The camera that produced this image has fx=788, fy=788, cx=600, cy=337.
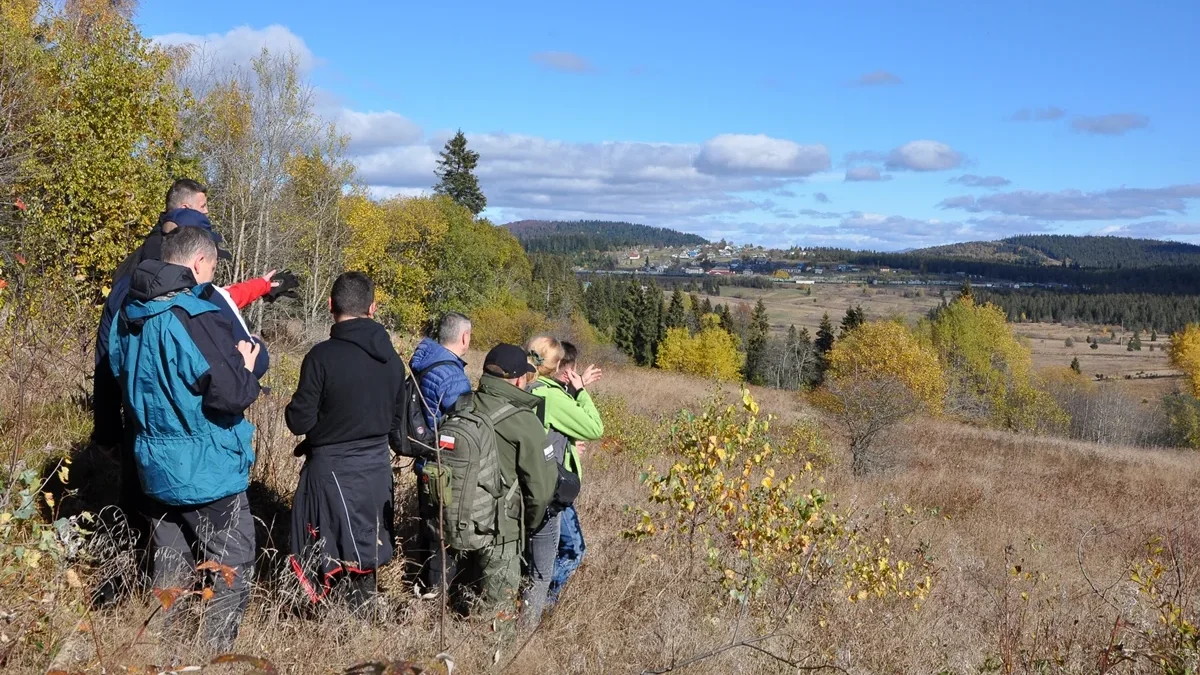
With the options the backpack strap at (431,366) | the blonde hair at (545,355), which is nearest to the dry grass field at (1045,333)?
the blonde hair at (545,355)

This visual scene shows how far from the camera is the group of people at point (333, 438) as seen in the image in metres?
2.92

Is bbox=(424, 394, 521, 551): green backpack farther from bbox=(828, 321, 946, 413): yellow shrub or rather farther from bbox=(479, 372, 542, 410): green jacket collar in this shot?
bbox=(828, 321, 946, 413): yellow shrub

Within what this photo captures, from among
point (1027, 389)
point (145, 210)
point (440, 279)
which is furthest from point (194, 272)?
point (1027, 389)

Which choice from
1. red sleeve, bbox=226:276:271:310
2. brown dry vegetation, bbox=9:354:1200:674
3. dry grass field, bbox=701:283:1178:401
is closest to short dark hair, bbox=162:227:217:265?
red sleeve, bbox=226:276:271:310

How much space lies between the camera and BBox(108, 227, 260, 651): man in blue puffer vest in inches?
114

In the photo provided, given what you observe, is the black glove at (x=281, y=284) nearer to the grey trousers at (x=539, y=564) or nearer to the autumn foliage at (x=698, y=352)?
the grey trousers at (x=539, y=564)

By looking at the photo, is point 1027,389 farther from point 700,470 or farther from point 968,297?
point 700,470

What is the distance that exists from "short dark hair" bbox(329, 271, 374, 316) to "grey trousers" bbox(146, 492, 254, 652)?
889 mm

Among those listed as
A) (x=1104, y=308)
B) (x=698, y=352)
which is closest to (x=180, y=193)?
(x=698, y=352)

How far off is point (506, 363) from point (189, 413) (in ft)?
4.11

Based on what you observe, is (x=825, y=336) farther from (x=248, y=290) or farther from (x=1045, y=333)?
(x=1045, y=333)

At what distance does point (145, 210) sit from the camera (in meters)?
13.5

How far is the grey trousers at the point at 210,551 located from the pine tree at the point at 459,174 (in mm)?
54283

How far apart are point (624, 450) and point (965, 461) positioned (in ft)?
50.7
